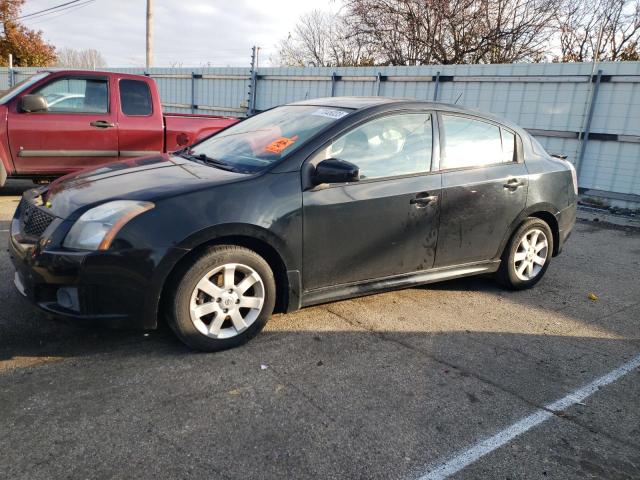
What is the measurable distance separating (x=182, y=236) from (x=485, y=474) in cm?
201

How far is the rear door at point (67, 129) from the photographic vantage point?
717 centimetres

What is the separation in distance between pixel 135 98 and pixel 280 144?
4.83 m

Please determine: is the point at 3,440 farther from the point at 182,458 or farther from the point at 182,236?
the point at 182,236

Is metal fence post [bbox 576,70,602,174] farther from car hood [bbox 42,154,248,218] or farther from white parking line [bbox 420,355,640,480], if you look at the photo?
car hood [bbox 42,154,248,218]

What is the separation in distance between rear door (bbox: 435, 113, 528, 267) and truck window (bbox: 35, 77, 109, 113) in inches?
211

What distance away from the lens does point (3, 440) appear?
2432 millimetres

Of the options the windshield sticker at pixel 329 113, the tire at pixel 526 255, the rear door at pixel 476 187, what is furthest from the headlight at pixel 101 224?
the tire at pixel 526 255

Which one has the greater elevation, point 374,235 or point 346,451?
point 374,235

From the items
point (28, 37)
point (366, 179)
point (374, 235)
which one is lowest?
point (374, 235)

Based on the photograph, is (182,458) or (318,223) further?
(318,223)

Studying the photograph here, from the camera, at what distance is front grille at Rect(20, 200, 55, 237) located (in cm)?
327

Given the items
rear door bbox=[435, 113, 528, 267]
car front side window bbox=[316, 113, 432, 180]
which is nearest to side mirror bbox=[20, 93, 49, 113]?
car front side window bbox=[316, 113, 432, 180]

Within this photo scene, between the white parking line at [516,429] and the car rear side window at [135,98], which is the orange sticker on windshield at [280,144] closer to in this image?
the white parking line at [516,429]

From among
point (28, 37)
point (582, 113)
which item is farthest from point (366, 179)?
point (28, 37)
